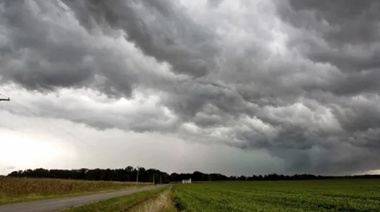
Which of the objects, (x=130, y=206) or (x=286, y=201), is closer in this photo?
(x=130, y=206)

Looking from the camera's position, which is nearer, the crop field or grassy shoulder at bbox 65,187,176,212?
grassy shoulder at bbox 65,187,176,212

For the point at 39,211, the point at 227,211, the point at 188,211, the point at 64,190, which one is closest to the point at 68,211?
the point at 39,211

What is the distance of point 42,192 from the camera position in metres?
62.9

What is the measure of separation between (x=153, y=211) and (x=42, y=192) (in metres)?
39.3

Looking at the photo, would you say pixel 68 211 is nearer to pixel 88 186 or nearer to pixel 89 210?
pixel 89 210

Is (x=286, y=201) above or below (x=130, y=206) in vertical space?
above

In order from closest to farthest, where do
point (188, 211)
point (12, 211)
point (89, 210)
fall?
point (12, 211)
point (188, 211)
point (89, 210)

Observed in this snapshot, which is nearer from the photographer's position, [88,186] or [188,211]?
[188,211]

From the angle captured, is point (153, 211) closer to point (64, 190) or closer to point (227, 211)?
point (227, 211)

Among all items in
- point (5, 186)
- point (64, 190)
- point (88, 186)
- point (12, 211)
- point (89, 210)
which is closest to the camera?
point (12, 211)

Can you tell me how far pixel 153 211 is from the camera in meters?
28.9

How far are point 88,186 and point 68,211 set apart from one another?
217 ft

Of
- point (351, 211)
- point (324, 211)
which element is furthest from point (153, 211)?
point (351, 211)

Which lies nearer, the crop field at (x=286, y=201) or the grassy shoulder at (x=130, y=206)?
the grassy shoulder at (x=130, y=206)
